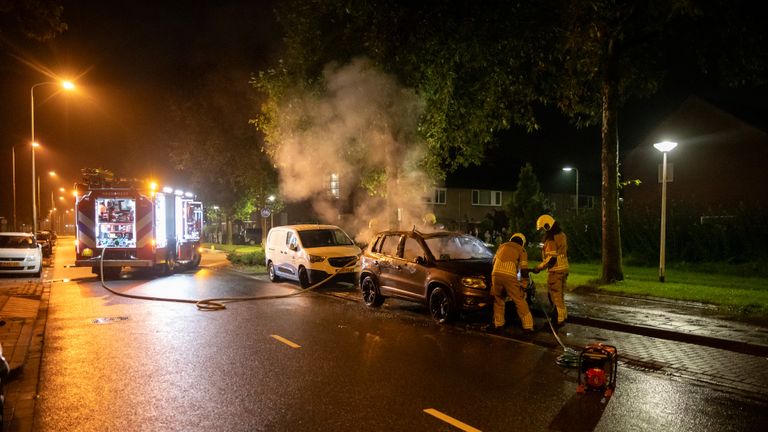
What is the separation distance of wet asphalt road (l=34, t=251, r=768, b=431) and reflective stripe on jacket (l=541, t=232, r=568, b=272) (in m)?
1.57

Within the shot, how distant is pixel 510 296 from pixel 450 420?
4.24 m

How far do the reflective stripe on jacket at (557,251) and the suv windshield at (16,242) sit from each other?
59.1ft

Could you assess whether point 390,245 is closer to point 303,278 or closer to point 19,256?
point 303,278

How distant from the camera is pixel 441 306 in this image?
10.5 m

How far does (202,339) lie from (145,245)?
34.6ft

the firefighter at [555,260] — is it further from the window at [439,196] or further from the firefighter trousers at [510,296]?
the window at [439,196]

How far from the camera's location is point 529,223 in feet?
110

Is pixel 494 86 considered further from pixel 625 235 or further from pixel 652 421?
pixel 652 421

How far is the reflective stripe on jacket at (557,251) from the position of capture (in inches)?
375

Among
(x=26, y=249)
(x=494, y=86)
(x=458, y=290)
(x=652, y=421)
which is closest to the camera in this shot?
(x=652, y=421)

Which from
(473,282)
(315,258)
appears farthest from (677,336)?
(315,258)

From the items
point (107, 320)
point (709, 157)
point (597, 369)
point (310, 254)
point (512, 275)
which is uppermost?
point (709, 157)

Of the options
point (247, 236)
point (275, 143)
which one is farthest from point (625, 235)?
point (247, 236)

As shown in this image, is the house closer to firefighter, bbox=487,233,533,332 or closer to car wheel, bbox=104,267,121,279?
firefighter, bbox=487,233,533,332
